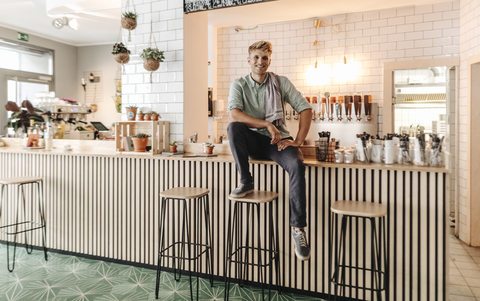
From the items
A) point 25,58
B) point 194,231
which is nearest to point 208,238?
point 194,231

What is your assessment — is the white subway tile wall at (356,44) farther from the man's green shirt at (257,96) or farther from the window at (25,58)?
the window at (25,58)

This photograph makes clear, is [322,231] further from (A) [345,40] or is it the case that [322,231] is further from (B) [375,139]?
(A) [345,40]

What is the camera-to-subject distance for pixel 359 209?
7.28 ft

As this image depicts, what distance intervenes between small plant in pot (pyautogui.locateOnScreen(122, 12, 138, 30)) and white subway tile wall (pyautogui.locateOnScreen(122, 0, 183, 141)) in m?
0.12

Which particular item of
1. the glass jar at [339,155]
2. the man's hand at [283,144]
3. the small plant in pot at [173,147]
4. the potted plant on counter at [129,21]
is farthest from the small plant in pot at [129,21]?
the glass jar at [339,155]

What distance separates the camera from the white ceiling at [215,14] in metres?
4.74

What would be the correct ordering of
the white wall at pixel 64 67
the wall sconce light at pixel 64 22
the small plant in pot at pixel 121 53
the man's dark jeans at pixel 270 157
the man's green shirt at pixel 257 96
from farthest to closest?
the white wall at pixel 64 67 < the wall sconce light at pixel 64 22 < the small plant in pot at pixel 121 53 < the man's green shirt at pixel 257 96 < the man's dark jeans at pixel 270 157

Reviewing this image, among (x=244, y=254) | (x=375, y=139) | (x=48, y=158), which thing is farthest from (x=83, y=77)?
(x=375, y=139)

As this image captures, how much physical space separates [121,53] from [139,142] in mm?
1011

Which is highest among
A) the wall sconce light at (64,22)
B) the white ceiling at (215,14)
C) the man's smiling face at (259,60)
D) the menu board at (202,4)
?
the white ceiling at (215,14)

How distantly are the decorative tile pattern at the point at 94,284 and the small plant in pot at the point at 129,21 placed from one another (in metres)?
2.55

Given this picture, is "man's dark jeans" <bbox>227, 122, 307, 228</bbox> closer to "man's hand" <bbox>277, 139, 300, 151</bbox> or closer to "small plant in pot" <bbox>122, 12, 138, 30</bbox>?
"man's hand" <bbox>277, 139, 300, 151</bbox>

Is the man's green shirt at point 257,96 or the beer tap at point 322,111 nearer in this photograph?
the man's green shirt at point 257,96

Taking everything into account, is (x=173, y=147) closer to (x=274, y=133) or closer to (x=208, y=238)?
(x=208, y=238)
